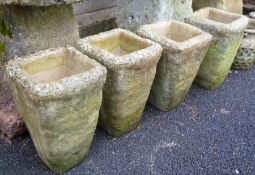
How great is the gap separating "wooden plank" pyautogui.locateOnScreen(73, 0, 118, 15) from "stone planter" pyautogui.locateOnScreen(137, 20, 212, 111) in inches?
36.1

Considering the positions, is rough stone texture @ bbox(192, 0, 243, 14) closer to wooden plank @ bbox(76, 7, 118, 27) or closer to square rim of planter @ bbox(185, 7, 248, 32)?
square rim of planter @ bbox(185, 7, 248, 32)

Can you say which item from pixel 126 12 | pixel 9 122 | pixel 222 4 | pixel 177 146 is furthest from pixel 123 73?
pixel 222 4

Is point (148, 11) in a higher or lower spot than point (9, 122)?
higher

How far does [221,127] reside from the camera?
2316 millimetres

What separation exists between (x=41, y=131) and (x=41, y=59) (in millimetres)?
452

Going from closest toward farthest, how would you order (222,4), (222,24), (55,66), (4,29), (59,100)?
(59,100) → (55,66) → (4,29) → (222,24) → (222,4)

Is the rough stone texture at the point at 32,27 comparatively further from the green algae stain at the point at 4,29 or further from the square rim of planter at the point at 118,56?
the square rim of planter at the point at 118,56

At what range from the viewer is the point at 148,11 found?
268 cm

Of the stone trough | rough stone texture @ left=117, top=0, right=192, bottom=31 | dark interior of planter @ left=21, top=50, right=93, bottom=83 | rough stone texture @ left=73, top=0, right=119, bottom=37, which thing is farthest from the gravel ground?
Answer: rough stone texture @ left=73, top=0, right=119, bottom=37

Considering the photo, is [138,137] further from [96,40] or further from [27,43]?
[27,43]

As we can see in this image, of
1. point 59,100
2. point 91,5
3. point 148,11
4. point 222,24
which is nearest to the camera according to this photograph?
point 59,100

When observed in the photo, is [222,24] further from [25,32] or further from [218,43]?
[25,32]

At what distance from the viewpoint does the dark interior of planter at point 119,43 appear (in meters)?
2.08

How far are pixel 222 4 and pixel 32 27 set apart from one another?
7.03ft
